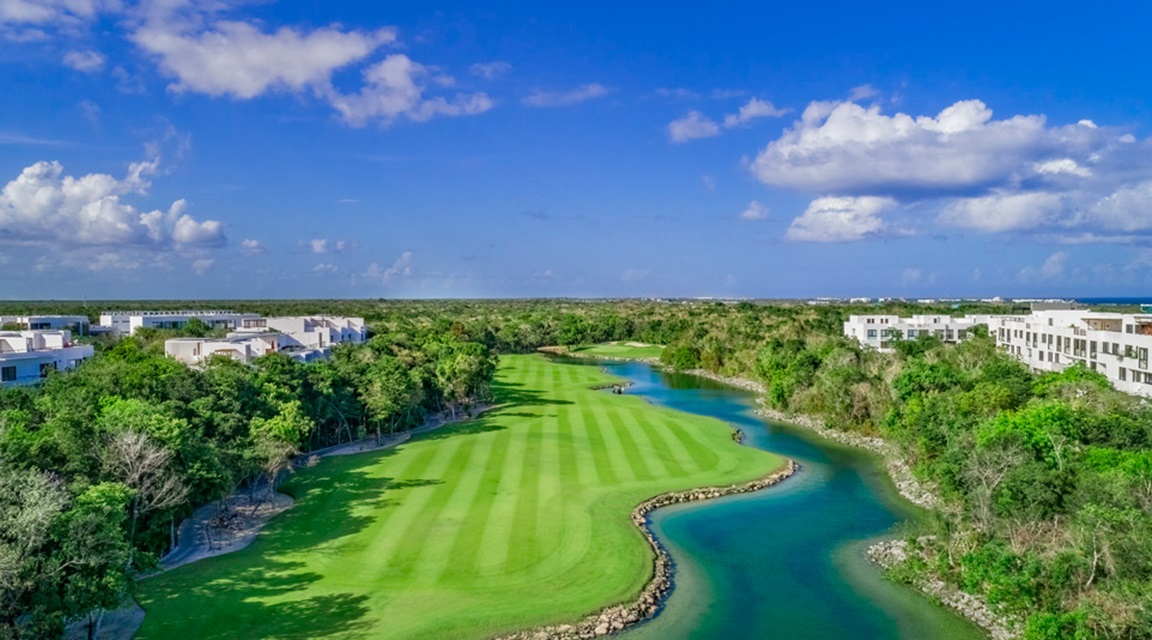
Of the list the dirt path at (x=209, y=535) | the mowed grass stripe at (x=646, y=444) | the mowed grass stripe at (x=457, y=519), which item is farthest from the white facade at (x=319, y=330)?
the dirt path at (x=209, y=535)

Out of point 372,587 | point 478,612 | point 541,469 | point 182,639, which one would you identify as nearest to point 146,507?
point 182,639

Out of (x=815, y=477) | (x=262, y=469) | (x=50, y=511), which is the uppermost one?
(x=50, y=511)

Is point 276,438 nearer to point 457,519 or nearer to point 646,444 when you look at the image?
point 457,519

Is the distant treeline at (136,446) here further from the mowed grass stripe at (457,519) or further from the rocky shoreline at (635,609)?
the rocky shoreline at (635,609)

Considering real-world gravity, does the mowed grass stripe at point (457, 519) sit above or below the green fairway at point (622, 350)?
below

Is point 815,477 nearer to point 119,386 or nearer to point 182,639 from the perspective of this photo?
point 182,639

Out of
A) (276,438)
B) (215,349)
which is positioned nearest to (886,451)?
(276,438)
